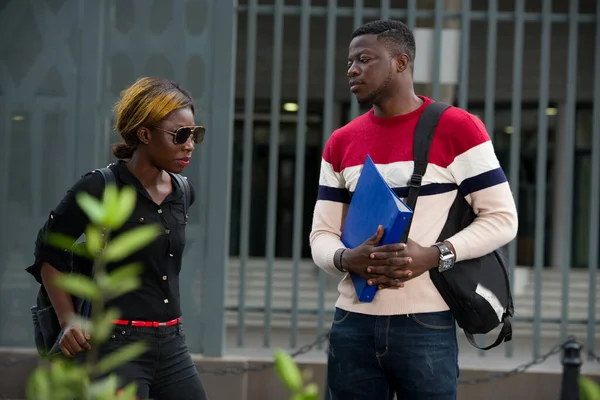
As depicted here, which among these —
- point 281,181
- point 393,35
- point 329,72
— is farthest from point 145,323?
point 281,181

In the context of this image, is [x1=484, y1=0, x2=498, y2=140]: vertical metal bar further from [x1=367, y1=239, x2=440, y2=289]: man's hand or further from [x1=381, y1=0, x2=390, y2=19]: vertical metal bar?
[x1=367, y1=239, x2=440, y2=289]: man's hand

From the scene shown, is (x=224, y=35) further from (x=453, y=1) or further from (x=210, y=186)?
(x=453, y=1)

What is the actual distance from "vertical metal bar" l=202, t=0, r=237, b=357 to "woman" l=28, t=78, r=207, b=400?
318 cm

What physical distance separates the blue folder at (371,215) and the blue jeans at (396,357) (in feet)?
0.36

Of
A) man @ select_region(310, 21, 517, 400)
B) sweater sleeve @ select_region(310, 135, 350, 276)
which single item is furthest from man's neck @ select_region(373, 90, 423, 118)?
sweater sleeve @ select_region(310, 135, 350, 276)

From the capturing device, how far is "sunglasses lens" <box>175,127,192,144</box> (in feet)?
10.1

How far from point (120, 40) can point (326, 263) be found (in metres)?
3.89

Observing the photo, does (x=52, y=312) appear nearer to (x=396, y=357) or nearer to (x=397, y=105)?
(x=396, y=357)

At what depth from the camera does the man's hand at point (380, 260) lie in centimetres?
271

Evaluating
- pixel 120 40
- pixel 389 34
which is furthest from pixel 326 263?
pixel 120 40

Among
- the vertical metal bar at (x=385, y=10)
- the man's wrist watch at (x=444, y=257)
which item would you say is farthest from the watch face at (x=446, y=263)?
the vertical metal bar at (x=385, y=10)

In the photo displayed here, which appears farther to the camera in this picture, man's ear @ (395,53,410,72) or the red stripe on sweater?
man's ear @ (395,53,410,72)

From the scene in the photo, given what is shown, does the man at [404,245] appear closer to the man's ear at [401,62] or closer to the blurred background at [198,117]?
the man's ear at [401,62]

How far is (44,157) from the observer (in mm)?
6422
